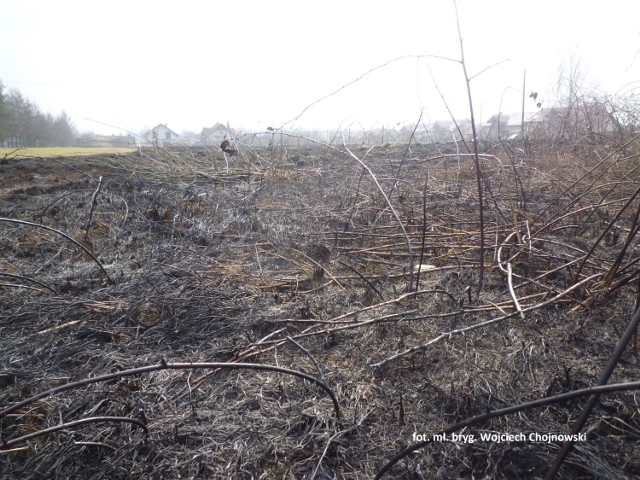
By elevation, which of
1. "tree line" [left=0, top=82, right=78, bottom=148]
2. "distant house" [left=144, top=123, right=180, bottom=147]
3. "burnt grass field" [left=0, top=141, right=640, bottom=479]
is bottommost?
"burnt grass field" [left=0, top=141, right=640, bottom=479]

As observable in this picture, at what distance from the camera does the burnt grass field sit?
142 centimetres

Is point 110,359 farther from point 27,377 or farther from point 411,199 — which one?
point 411,199

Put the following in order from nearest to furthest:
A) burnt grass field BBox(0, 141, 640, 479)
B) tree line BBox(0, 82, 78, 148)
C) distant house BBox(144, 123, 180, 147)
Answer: burnt grass field BBox(0, 141, 640, 479)
distant house BBox(144, 123, 180, 147)
tree line BBox(0, 82, 78, 148)

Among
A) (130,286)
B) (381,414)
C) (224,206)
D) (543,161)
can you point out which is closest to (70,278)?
(130,286)

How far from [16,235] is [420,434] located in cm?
428

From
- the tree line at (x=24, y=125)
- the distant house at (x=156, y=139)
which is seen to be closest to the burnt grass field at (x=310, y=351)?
the distant house at (x=156, y=139)

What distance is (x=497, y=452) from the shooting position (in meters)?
1.37

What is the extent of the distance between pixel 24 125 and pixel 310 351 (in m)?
43.1

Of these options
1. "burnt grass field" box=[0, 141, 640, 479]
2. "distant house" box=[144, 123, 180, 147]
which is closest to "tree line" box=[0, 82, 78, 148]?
"distant house" box=[144, 123, 180, 147]

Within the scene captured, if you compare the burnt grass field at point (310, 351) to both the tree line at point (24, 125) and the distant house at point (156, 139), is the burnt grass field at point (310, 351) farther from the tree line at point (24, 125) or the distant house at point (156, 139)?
the tree line at point (24, 125)

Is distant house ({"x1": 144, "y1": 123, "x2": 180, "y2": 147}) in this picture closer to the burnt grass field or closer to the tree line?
the burnt grass field

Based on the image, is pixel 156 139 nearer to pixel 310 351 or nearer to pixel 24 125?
pixel 310 351

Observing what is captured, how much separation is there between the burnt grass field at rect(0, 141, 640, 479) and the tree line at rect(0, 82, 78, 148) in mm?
35236

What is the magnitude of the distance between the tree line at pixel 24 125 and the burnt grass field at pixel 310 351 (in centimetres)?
3524
